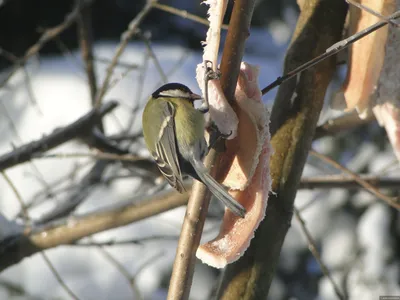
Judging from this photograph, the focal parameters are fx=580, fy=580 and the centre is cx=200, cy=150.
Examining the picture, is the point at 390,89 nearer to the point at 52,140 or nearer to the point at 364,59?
the point at 364,59

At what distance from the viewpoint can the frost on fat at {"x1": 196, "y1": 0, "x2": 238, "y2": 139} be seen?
806mm

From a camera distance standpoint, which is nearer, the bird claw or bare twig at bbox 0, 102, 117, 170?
the bird claw

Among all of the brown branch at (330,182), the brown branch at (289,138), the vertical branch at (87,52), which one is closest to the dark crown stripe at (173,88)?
the brown branch at (289,138)

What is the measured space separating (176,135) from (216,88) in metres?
0.30

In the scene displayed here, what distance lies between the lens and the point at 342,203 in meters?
2.97

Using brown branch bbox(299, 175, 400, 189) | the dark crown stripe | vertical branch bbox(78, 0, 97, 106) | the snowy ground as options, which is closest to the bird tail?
the dark crown stripe

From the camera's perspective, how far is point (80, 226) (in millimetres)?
1232

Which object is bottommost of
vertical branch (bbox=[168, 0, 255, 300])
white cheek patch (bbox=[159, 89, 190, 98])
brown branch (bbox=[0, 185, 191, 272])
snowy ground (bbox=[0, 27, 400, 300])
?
vertical branch (bbox=[168, 0, 255, 300])

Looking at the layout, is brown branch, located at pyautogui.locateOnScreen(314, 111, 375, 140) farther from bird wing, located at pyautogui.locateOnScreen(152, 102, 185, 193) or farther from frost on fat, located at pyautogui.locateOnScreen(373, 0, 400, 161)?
bird wing, located at pyautogui.locateOnScreen(152, 102, 185, 193)

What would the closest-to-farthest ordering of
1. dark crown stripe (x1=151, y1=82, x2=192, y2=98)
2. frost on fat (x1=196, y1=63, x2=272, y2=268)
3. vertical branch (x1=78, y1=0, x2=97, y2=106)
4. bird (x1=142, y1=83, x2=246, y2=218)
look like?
frost on fat (x1=196, y1=63, x2=272, y2=268), bird (x1=142, y1=83, x2=246, y2=218), dark crown stripe (x1=151, y1=82, x2=192, y2=98), vertical branch (x1=78, y1=0, x2=97, y2=106)

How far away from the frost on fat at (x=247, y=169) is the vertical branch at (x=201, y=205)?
3.2 inches

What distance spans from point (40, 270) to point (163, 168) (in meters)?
2.09

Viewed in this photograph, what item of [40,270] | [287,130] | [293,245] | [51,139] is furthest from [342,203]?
[287,130]

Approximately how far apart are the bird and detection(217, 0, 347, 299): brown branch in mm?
120
